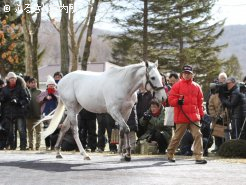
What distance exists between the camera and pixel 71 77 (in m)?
14.5

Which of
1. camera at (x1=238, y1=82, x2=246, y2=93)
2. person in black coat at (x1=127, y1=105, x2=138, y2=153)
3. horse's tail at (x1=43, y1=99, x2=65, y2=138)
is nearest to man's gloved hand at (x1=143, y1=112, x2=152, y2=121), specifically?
person in black coat at (x1=127, y1=105, x2=138, y2=153)

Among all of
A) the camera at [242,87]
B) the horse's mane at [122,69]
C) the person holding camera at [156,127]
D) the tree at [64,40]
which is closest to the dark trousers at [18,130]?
the person holding camera at [156,127]

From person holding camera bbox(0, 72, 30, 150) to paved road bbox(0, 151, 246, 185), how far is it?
3033 mm

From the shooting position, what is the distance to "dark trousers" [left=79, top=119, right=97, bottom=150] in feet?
54.9

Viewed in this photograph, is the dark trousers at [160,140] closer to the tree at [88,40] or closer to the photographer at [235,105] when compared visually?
the photographer at [235,105]

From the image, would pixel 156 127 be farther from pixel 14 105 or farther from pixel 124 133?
pixel 14 105

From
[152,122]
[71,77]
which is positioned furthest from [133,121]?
[71,77]

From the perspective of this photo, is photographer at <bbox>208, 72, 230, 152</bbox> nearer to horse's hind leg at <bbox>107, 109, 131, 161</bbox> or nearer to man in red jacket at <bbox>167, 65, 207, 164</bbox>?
man in red jacket at <bbox>167, 65, 207, 164</bbox>

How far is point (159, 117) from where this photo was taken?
15406mm

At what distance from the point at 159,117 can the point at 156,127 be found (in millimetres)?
268

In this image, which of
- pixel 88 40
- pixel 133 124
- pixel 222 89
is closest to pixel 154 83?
pixel 133 124

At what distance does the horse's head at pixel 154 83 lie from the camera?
1276cm

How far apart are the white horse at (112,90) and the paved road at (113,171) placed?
69 centimetres

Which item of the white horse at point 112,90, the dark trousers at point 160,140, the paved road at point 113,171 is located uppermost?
the white horse at point 112,90
